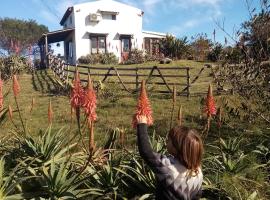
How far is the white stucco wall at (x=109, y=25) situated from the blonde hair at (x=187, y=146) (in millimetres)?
34267

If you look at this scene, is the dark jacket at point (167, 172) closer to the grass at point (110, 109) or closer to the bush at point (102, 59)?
the grass at point (110, 109)

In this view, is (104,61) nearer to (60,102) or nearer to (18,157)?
(60,102)

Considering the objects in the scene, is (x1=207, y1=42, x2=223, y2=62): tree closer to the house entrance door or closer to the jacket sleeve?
the jacket sleeve

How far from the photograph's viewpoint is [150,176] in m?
5.36

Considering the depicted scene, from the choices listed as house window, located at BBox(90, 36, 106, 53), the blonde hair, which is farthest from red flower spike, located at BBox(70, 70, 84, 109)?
house window, located at BBox(90, 36, 106, 53)

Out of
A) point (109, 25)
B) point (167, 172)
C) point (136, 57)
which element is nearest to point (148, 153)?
point (167, 172)

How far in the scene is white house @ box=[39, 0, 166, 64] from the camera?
3912 centimetres

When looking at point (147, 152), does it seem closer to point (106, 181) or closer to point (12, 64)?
point (106, 181)

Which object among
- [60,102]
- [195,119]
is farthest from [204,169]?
[60,102]

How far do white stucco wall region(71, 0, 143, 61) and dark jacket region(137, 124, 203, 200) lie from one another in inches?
1346

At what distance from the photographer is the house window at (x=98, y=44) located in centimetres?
4006

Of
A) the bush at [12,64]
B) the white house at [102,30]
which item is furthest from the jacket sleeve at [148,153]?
the white house at [102,30]

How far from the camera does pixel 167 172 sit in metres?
4.16

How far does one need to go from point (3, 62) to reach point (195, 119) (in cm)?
1683
